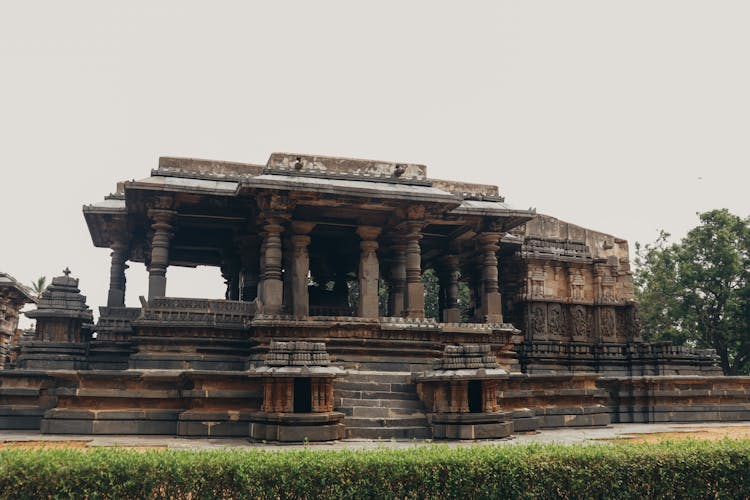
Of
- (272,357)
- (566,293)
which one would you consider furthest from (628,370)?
(272,357)

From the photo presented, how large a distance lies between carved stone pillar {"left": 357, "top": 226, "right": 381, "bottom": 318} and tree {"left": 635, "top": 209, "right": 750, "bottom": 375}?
61.9ft

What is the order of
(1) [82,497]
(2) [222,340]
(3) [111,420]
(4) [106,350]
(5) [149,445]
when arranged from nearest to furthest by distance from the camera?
(1) [82,497]
(5) [149,445]
(3) [111,420]
(2) [222,340]
(4) [106,350]

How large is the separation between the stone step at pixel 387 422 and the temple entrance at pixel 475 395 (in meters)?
0.86

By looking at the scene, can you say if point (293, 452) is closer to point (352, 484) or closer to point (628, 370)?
point (352, 484)

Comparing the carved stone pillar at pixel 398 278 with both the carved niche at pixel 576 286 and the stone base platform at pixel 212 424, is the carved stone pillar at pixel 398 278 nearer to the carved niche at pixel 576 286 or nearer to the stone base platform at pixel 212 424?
the stone base platform at pixel 212 424

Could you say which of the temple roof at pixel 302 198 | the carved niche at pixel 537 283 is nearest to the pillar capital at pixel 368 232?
the temple roof at pixel 302 198

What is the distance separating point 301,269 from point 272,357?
6285 mm

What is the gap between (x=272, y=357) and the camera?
1109 centimetres

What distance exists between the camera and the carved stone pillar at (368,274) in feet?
55.8

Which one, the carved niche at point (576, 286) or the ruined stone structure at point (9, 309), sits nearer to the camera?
the carved niche at point (576, 286)

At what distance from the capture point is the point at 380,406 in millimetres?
12180

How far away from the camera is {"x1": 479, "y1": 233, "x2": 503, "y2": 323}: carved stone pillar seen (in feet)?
64.2

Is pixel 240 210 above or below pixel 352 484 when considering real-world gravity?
above

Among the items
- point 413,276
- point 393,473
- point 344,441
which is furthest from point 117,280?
point 393,473
